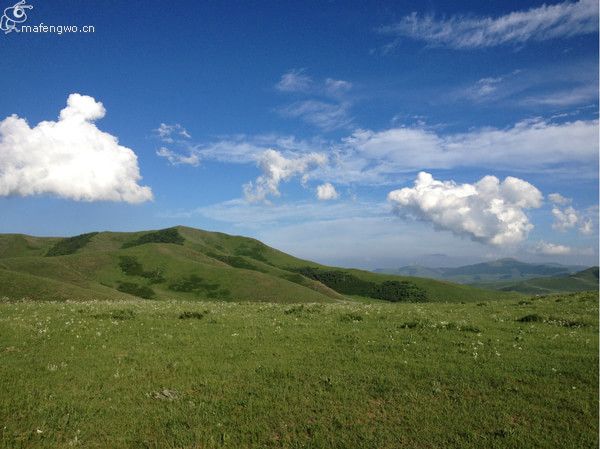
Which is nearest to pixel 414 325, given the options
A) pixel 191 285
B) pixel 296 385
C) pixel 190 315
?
pixel 296 385

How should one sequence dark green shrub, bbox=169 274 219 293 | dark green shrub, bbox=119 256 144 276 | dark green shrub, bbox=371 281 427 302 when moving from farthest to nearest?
dark green shrub, bbox=371 281 427 302, dark green shrub, bbox=119 256 144 276, dark green shrub, bbox=169 274 219 293

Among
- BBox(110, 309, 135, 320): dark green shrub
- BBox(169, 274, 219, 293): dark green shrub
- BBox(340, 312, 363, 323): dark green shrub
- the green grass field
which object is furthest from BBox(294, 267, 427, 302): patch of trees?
the green grass field

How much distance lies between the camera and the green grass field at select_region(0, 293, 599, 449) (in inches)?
413

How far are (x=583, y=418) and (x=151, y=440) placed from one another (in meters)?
11.7

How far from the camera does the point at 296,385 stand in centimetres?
1350

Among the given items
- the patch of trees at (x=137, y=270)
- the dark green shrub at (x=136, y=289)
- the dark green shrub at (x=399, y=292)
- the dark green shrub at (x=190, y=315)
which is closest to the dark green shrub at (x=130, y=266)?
the patch of trees at (x=137, y=270)

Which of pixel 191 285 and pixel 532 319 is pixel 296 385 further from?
pixel 191 285

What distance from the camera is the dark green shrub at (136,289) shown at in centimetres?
11756

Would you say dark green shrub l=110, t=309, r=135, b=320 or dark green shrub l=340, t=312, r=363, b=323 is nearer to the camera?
dark green shrub l=110, t=309, r=135, b=320

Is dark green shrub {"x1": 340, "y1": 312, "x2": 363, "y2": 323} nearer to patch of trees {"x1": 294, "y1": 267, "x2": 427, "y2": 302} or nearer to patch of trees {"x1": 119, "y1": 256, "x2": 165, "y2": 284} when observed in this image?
patch of trees {"x1": 119, "y1": 256, "x2": 165, "y2": 284}

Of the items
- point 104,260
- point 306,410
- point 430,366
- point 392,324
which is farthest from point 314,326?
point 104,260

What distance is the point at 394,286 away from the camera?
184500 mm

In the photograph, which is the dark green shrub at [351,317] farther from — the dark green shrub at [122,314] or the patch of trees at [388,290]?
the patch of trees at [388,290]

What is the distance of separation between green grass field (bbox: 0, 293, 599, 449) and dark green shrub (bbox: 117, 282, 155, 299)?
3992 inches
